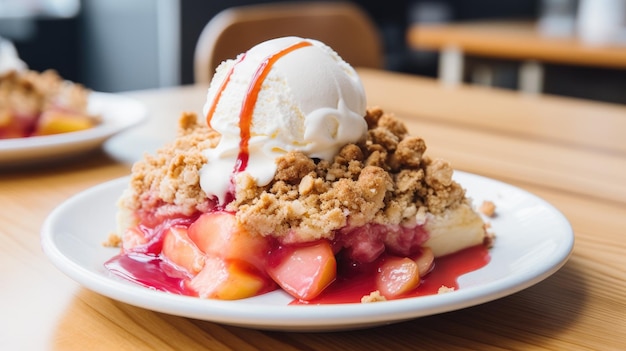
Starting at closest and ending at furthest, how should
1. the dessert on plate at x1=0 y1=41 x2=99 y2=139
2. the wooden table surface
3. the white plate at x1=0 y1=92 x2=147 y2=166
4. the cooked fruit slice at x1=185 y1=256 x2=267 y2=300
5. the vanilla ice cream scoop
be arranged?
the cooked fruit slice at x1=185 y1=256 x2=267 y2=300
the vanilla ice cream scoop
the white plate at x1=0 y1=92 x2=147 y2=166
the dessert on plate at x1=0 y1=41 x2=99 y2=139
the wooden table surface

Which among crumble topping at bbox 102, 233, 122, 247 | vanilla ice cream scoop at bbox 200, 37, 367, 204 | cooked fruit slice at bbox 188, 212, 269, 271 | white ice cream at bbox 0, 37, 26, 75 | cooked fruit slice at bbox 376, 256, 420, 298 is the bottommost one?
white ice cream at bbox 0, 37, 26, 75

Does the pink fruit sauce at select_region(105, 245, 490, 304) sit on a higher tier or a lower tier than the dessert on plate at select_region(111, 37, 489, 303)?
lower

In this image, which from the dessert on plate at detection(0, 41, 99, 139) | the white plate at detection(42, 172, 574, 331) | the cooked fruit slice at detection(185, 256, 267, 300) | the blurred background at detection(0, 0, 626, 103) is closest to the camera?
the white plate at detection(42, 172, 574, 331)

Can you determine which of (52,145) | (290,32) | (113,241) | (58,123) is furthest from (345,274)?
(290,32)

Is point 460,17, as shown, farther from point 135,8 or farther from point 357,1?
point 135,8

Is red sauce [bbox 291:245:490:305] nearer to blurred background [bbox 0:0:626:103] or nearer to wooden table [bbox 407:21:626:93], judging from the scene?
wooden table [bbox 407:21:626:93]

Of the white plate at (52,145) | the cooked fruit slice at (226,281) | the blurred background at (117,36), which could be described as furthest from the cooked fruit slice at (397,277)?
the blurred background at (117,36)

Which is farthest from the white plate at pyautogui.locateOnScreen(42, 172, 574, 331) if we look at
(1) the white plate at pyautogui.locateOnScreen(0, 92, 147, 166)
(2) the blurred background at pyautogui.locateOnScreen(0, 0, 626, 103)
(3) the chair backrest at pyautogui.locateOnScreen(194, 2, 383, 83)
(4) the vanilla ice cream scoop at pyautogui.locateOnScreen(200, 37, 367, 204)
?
(2) the blurred background at pyautogui.locateOnScreen(0, 0, 626, 103)

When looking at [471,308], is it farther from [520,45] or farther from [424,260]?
[520,45]
